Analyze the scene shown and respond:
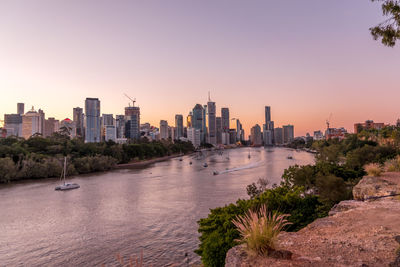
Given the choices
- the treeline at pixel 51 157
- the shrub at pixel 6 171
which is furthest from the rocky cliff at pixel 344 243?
the treeline at pixel 51 157

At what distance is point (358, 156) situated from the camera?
30.9 meters

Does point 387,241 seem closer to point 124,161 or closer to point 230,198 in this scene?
point 230,198

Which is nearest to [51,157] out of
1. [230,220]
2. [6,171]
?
[6,171]

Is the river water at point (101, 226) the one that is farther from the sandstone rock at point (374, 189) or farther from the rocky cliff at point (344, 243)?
the sandstone rock at point (374, 189)

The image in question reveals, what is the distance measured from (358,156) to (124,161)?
79.0 meters

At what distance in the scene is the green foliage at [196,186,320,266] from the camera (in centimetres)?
750

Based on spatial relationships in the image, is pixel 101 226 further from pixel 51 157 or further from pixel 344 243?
pixel 51 157

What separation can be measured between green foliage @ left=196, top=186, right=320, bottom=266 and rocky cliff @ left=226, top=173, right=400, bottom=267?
1285 mm

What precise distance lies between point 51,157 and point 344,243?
245 feet

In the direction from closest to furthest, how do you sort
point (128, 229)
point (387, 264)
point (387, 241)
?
point (387, 264)
point (387, 241)
point (128, 229)

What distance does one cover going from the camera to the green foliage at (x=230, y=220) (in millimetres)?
7504

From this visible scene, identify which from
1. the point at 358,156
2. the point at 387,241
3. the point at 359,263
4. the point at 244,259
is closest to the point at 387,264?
the point at 359,263

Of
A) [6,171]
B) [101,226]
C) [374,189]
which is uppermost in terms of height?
[374,189]

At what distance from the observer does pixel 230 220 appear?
26.9 ft
